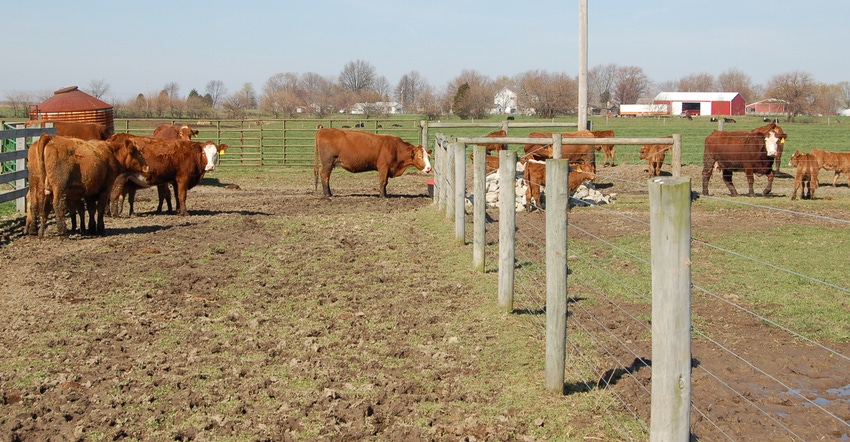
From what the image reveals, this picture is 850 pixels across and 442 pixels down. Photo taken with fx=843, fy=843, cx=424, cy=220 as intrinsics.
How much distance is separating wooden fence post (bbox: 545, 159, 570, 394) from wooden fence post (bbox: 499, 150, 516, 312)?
1766 millimetres

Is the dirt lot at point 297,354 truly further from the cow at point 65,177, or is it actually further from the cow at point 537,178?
the cow at point 537,178

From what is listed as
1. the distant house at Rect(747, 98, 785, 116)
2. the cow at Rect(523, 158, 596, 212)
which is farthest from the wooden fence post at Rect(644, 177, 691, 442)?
the distant house at Rect(747, 98, 785, 116)

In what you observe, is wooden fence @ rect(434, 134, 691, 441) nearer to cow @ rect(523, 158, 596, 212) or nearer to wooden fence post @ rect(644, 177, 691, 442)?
wooden fence post @ rect(644, 177, 691, 442)

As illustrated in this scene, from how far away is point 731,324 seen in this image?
7.08 m

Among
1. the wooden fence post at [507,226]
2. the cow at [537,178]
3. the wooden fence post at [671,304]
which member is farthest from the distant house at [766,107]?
the wooden fence post at [671,304]

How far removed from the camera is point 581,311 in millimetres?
7355

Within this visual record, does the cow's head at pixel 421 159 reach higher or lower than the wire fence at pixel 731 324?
higher

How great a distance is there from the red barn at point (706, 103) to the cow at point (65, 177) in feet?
404

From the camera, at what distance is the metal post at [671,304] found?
3311 millimetres

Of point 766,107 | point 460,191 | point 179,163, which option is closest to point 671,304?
point 460,191

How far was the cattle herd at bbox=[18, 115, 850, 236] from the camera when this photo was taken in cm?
1123

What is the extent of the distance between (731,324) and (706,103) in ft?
425

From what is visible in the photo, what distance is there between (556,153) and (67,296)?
296 inches

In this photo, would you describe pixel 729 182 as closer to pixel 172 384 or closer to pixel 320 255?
pixel 320 255
